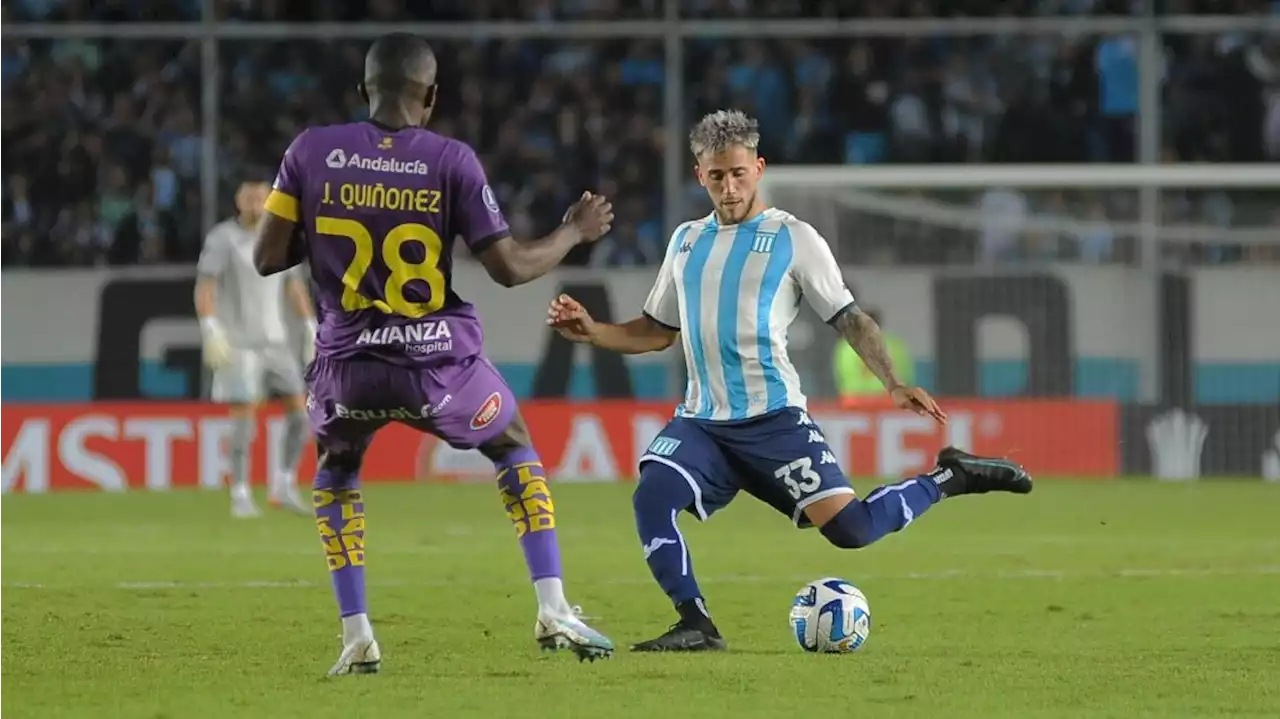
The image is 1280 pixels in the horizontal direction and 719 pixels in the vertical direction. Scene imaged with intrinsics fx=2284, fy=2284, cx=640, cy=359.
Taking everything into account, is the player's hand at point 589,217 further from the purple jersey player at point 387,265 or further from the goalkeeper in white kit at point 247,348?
the goalkeeper in white kit at point 247,348

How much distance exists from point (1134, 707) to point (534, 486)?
220 cm

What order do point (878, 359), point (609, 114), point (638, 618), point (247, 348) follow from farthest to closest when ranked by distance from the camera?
point (609, 114) < point (247, 348) < point (638, 618) < point (878, 359)

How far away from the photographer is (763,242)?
8250 mm

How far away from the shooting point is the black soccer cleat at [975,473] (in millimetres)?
8422

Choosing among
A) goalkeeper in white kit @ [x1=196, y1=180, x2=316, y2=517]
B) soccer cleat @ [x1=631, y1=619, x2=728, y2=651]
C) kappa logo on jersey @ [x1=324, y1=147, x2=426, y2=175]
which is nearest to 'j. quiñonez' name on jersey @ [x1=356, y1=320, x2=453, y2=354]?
kappa logo on jersey @ [x1=324, y1=147, x2=426, y2=175]

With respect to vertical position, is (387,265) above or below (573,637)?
above

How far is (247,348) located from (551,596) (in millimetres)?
9322

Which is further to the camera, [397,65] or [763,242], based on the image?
[763,242]

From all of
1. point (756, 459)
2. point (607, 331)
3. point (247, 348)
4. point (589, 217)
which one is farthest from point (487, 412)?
point (247, 348)

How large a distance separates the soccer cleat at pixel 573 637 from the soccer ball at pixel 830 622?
0.74 meters

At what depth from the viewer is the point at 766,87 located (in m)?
22.4

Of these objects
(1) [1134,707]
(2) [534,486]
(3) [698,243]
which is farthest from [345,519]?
(1) [1134,707]

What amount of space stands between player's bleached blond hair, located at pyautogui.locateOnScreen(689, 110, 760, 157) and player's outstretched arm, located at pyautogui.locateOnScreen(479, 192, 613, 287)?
69 cm

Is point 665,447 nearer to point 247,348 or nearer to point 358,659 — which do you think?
point 358,659
